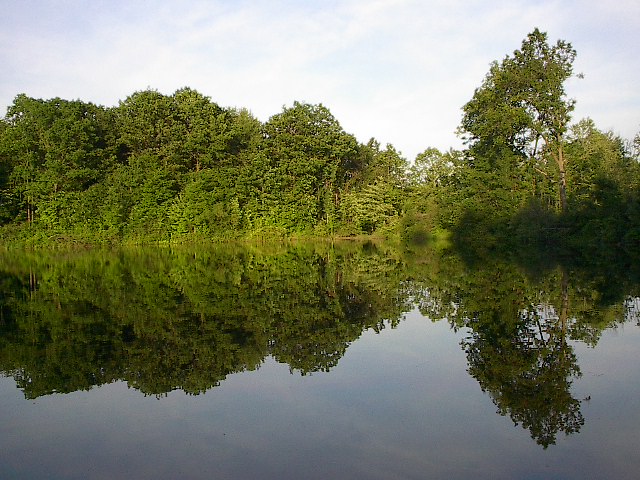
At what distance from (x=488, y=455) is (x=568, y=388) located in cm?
245

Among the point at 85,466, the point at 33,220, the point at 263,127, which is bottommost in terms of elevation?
the point at 85,466

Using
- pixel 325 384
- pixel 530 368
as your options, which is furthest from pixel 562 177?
pixel 325 384

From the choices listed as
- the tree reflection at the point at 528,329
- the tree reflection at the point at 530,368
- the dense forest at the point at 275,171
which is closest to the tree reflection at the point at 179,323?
the tree reflection at the point at 528,329

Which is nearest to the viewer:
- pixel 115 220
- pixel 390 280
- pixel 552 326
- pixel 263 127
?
pixel 552 326

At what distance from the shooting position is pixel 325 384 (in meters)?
7.50

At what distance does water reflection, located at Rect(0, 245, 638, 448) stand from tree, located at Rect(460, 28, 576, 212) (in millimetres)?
16330

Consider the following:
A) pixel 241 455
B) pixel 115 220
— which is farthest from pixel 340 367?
pixel 115 220

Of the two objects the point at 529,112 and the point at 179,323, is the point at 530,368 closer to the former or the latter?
the point at 179,323

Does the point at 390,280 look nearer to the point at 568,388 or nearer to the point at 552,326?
the point at 552,326

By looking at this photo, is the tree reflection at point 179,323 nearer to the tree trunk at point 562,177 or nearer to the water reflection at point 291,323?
the water reflection at point 291,323

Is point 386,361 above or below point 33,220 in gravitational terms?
below

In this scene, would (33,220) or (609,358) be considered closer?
(609,358)

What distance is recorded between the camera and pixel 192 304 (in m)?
13.5

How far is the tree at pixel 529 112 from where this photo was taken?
3256 centimetres
